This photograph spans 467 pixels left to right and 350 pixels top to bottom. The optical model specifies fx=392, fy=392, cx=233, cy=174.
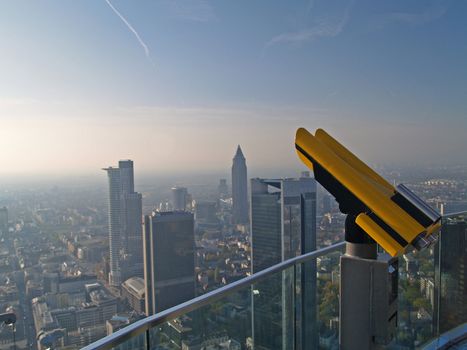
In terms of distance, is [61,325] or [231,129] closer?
[61,325]

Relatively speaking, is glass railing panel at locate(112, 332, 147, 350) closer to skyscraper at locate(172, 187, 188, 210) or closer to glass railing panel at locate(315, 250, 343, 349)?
glass railing panel at locate(315, 250, 343, 349)

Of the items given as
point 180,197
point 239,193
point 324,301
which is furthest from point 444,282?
point 180,197

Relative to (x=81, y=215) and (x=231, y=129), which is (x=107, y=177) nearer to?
(x=81, y=215)

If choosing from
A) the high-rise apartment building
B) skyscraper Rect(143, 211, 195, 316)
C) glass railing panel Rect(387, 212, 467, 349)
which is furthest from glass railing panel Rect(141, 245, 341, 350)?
skyscraper Rect(143, 211, 195, 316)

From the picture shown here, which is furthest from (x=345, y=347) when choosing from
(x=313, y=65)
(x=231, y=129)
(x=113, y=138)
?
(x=113, y=138)

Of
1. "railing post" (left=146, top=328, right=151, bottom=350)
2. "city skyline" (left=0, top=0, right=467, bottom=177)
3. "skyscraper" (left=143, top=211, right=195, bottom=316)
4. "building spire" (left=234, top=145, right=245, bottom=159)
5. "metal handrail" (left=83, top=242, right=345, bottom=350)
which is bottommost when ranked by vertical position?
"skyscraper" (left=143, top=211, right=195, bottom=316)

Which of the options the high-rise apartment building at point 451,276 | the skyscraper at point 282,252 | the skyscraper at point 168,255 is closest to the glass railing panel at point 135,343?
the skyscraper at point 282,252
